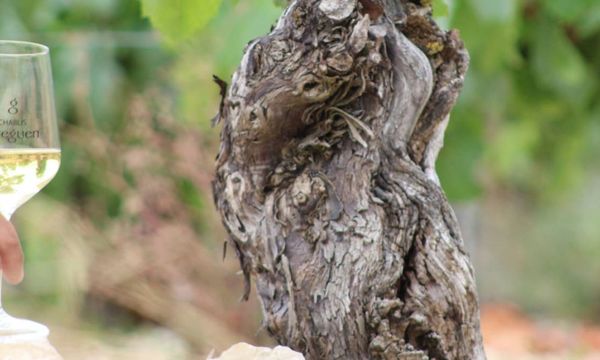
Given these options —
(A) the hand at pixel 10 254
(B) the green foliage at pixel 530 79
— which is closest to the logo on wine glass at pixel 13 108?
(A) the hand at pixel 10 254

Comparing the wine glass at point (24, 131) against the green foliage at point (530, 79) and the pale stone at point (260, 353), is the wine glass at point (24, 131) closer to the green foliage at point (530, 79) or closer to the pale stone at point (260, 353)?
the pale stone at point (260, 353)

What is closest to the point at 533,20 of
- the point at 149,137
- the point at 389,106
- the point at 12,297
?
the point at 149,137

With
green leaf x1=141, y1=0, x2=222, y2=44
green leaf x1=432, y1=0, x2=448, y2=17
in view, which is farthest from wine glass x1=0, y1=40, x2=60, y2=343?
green leaf x1=432, y1=0, x2=448, y2=17

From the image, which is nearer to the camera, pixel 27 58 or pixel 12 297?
pixel 27 58

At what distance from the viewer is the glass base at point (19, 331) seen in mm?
908

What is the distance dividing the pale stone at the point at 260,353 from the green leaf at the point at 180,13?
372 millimetres

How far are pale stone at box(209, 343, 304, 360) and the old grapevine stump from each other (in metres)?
0.05

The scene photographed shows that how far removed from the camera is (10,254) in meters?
0.93

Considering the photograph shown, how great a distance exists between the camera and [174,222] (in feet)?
12.5

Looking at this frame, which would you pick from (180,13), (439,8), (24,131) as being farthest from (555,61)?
(24,131)

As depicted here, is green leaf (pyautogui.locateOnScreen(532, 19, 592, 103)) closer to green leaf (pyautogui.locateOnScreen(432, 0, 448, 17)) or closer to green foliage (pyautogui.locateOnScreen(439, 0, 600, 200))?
green foliage (pyautogui.locateOnScreen(439, 0, 600, 200))

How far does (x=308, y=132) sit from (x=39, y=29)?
2756 mm

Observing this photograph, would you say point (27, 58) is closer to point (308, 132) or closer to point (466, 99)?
point (308, 132)

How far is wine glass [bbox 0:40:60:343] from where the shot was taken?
963mm
